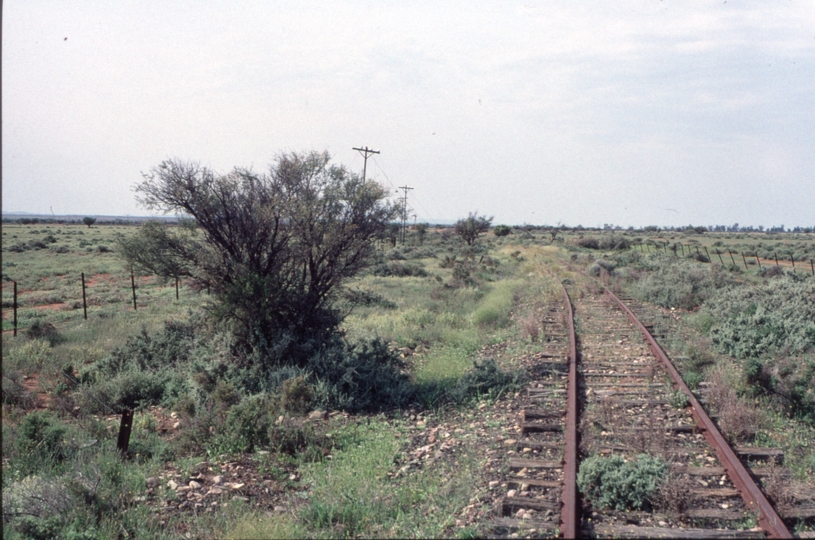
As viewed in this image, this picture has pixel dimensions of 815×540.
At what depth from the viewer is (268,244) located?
1158 centimetres

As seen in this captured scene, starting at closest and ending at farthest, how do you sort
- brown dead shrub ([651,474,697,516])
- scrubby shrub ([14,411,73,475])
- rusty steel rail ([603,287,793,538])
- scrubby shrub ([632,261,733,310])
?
rusty steel rail ([603,287,793,538]), brown dead shrub ([651,474,697,516]), scrubby shrub ([14,411,73,475]), scrubby shrub ([632,261,733,310])

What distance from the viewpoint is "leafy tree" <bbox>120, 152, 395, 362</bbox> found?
10961mm

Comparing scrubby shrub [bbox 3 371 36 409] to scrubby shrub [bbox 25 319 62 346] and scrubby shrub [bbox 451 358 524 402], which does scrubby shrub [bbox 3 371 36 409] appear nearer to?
scrubby shrub [bbox 25 319 62 346]

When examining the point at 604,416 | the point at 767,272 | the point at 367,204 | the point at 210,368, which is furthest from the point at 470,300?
the point at 767,272

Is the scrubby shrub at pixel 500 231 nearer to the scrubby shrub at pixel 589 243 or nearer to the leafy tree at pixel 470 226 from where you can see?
the scrubby shrub at pixel 589 243

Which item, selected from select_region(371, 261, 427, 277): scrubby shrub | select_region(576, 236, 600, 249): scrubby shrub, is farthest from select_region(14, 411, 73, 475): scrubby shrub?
select_region(576, 236, 600, 249): scrubby shrub

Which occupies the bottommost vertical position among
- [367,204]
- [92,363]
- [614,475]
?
[92,363]

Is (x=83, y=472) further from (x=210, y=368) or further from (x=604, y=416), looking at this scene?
(x=604, y=416)

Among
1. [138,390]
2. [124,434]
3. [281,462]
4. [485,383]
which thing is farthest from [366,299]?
[124,434]

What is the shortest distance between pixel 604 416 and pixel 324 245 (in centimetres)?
615

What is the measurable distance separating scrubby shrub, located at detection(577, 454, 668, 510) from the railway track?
0.07m

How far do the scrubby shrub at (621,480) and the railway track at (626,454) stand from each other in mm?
68

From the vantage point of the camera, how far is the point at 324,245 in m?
11.5

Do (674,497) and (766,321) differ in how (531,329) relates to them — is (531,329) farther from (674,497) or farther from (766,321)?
(674,497)
